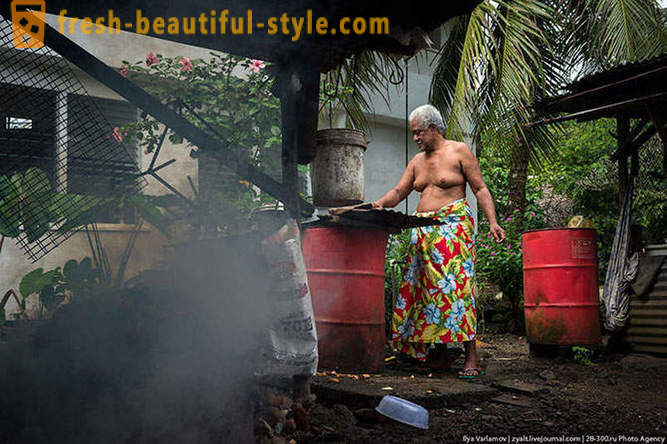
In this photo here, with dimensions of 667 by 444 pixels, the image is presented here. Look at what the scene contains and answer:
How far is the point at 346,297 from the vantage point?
3779 millimetres

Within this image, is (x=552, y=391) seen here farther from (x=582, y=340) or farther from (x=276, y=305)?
(x=276, y=305)

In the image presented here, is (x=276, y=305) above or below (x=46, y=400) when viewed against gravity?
above

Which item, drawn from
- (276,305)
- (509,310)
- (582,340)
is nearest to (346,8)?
(276,305)

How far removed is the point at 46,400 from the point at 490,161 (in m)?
14.6

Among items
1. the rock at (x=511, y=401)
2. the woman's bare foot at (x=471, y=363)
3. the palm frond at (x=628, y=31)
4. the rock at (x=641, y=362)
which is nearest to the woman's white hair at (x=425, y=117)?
the woman's bare foot at (x=471, y=363)

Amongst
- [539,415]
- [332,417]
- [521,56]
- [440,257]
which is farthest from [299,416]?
[521,56]

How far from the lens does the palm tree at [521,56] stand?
718cm

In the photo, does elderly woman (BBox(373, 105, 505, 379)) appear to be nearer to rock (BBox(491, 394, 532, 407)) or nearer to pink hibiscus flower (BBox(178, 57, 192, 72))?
rock (BBox(491, 394, 532, 407))

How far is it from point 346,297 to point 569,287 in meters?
2.62

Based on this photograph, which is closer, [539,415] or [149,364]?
[149,364]

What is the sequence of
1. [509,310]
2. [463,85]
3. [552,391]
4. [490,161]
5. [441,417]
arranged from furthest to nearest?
[490,161], [509,310], [463,85], [552,391], [441,417]

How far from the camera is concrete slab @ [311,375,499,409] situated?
9.95 feet

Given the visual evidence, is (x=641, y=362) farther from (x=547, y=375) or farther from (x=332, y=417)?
(x=332, y=417)

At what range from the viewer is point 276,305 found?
231 cm
